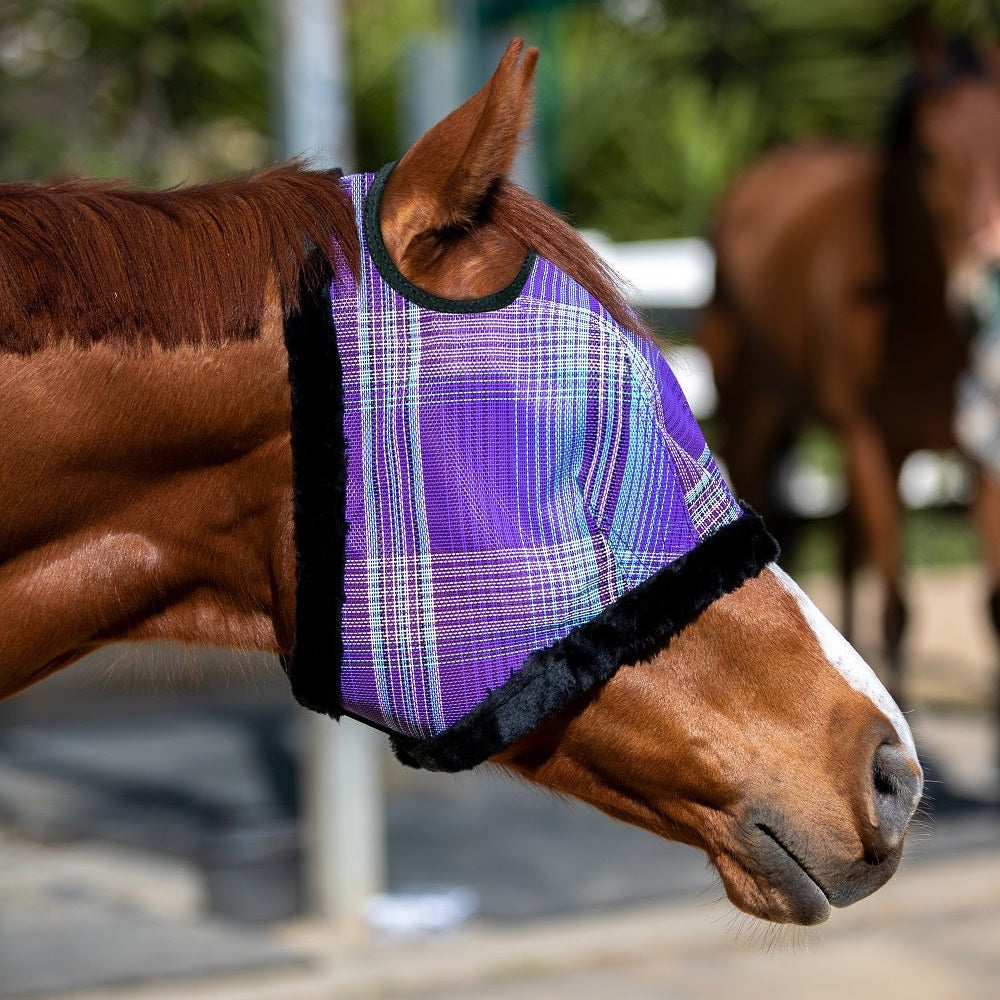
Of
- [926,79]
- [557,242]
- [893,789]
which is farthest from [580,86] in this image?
[893,789]

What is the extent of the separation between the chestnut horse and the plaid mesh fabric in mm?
48

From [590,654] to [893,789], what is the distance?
13.6 inches

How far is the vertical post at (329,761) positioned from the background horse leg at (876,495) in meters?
2.54

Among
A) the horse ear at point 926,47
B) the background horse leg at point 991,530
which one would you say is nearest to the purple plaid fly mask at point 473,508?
the background horse leg at point 991,530

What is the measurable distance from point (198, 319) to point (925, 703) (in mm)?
5806

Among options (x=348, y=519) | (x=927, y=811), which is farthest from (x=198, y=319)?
(x=927, y=811)

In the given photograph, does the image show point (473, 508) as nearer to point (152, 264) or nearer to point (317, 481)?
point (317, 481)

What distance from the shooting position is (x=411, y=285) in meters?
1.49

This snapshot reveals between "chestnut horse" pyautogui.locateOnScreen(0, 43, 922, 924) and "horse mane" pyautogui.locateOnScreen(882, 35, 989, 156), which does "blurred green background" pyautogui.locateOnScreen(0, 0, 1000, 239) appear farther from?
"chestnut horse" pyautogui.locateOnScreen(0, 43, 922, 924)

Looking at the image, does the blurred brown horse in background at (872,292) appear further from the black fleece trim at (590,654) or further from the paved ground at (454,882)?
the black fleece trim at (590,654)

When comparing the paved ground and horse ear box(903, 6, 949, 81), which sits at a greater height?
horse ear box(903, 6, 949, 81)

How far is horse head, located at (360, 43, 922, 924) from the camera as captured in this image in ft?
4.92

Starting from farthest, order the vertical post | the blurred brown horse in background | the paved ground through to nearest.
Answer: the blurred brown horse in background
the vertical post
the paved ground

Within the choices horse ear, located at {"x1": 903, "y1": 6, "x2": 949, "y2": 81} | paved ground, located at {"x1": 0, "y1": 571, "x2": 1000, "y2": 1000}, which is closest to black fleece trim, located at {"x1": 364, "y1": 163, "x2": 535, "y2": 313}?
paved ground, located at {"x1": 0, "y1": 571, "x2": 1000, "y2": 1000}
